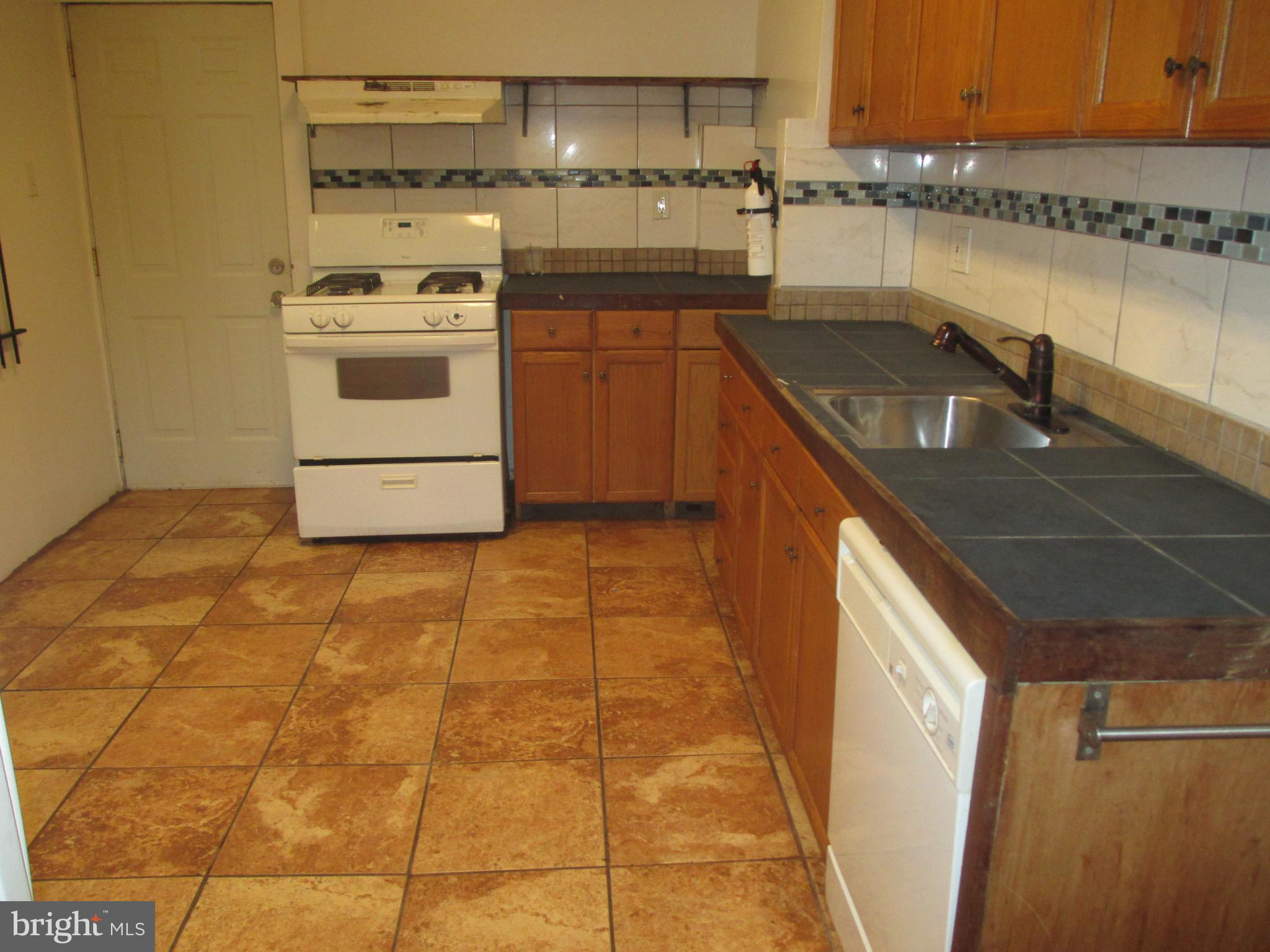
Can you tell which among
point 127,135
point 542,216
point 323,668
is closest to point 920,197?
point 542,216

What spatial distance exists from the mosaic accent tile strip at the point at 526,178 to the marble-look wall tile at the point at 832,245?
0.97 m

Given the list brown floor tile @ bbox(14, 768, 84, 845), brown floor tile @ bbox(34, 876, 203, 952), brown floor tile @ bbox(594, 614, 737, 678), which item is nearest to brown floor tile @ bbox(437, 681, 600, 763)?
brown floor tile @ bbox(594, 614, 737, 678)

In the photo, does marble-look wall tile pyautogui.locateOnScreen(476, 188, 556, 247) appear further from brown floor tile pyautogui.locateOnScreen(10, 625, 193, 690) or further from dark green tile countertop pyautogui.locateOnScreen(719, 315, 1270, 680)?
dark green tile countertop pyautogui.locateOnScreen(719, 315, 1270, 680)

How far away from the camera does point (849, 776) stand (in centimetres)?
168

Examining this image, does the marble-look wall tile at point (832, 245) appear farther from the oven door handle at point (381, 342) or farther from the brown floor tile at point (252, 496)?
the brown floor tile at point (252, 496)

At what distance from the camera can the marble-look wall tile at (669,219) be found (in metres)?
4.14

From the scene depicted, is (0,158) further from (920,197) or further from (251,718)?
(920,197)

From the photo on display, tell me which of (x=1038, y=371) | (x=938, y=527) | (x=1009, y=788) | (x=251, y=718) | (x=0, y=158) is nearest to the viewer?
(x=1009, y=788)

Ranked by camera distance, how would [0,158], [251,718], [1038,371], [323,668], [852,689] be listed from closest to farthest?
1. [852,689]
2. [1038,371]
3. [251,718]
4. [323,668]
5. [0,158]

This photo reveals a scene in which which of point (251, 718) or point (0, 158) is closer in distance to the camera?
point (251, 718)

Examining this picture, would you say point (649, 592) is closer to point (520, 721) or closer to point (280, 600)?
point (520, 721)

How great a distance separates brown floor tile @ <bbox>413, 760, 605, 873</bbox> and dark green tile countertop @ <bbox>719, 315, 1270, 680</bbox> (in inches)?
38.7

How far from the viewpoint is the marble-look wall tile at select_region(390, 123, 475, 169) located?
400cm

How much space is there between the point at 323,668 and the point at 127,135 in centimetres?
242
